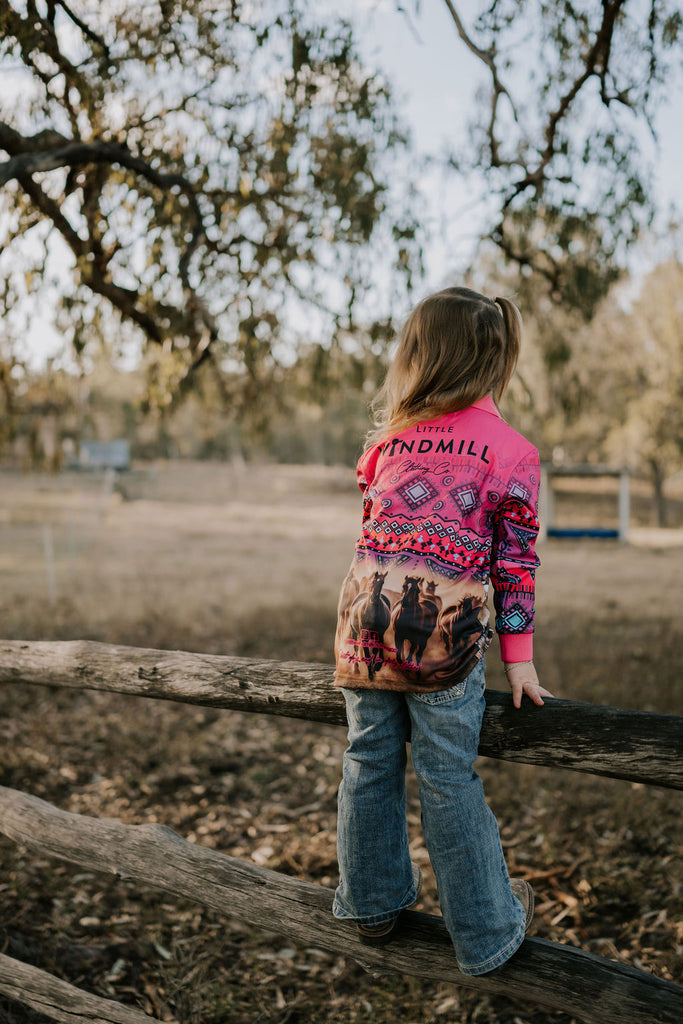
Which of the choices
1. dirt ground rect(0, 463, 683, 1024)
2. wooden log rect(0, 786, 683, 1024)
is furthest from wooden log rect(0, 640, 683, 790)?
dirt ground rect(0, 463, 683, 1024)

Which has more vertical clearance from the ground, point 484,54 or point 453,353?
point 484,54

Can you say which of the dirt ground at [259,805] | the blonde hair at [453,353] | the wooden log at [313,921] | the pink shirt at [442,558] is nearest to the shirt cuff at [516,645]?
the pink shirt at [442,558]

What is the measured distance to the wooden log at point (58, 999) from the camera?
A: 2176 mm

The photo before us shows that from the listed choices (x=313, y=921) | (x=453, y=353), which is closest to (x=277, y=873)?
(x=313, y=921)

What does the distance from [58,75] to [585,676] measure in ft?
20.5

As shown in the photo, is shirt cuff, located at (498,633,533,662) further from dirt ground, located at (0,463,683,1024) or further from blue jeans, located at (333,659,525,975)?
dirt ground, located at (0,463,683,1024)

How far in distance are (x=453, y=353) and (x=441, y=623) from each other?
2.14 ft

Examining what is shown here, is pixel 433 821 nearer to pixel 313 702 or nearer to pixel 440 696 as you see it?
pixel 440 696

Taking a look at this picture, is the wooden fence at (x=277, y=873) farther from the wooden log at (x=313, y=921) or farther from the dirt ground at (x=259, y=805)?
the dirt ground at (x=259, y=805)

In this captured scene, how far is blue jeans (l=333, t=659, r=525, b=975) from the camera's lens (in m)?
1.73

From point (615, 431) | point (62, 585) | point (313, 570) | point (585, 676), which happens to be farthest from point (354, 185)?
point (615, 431)

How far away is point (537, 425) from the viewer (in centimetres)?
2053

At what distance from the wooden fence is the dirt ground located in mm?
603

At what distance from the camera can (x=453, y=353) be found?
1.91 metres
